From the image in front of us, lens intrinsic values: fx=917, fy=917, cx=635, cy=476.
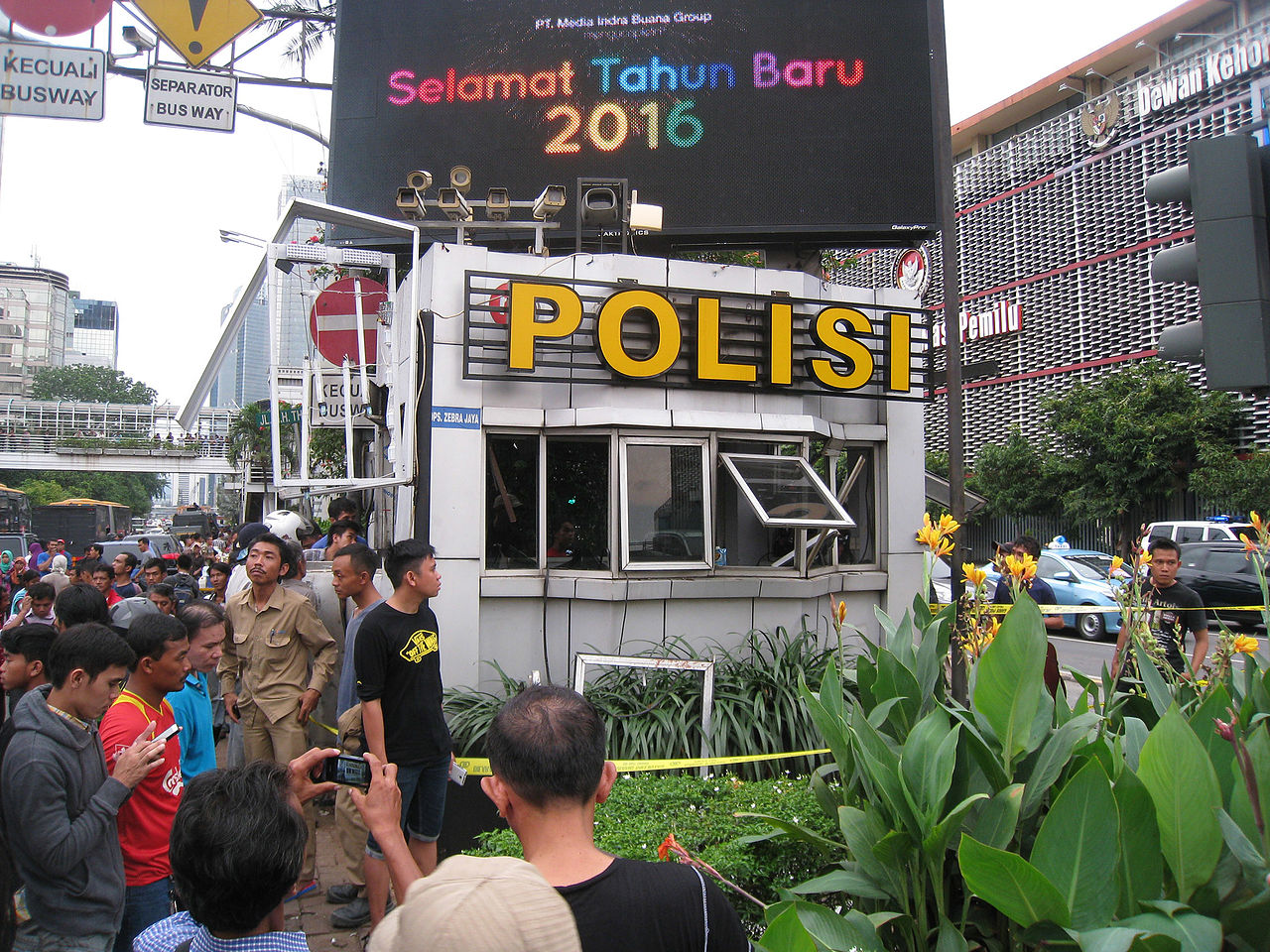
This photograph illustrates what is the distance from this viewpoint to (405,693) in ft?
14.7

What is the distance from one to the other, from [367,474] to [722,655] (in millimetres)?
6889

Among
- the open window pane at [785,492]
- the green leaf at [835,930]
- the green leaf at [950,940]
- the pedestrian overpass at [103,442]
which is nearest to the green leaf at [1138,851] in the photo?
the green leaf at [950,940]

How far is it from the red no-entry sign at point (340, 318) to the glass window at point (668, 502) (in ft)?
10.1

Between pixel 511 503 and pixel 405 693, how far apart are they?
Result: 117 inches

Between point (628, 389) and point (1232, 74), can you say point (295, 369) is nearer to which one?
point (628, 389)

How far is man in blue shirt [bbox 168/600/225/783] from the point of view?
4.00 meters

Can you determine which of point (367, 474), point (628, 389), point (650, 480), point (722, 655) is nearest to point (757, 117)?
point (628, 389)

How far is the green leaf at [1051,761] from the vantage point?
2930 millimetres

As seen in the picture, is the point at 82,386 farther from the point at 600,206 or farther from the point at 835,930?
the point at 835,930

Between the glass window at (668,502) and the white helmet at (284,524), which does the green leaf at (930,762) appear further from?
the white helmet at (284,524)

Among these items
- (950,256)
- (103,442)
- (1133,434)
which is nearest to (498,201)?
(950,256)

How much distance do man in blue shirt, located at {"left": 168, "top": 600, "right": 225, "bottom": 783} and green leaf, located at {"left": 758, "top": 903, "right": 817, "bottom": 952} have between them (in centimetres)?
265

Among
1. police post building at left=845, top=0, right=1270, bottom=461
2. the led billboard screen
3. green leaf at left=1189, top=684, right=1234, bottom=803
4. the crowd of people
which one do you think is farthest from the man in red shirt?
police post building at left=845, top=0, right=1270, bottom=461

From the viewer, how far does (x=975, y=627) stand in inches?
153
